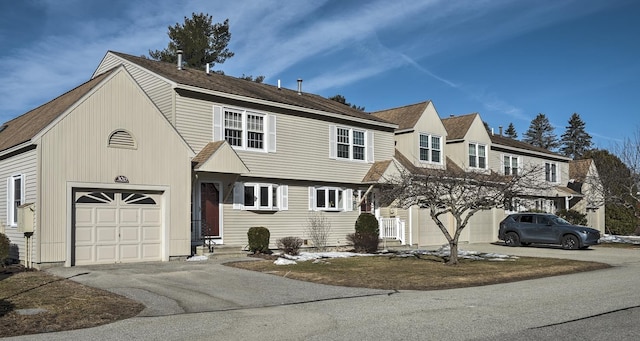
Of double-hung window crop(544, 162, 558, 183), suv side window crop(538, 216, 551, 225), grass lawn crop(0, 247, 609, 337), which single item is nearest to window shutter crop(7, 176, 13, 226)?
grass lawn crop(0, 247, 609, 337)

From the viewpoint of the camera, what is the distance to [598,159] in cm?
6162

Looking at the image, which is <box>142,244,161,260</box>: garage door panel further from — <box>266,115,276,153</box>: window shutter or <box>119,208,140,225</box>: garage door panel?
<box>266,115,276,153</box>: window shutter

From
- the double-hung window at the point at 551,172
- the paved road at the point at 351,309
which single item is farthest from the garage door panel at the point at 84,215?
the double-hung window at the point at 551,172

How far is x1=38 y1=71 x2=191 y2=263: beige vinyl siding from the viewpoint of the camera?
1709cm

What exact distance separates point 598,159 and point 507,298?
54934 millimetres

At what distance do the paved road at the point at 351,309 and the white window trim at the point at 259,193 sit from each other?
6.17 metres

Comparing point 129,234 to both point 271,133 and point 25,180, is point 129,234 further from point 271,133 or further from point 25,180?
point 271,133

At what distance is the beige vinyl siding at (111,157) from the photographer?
1709cm

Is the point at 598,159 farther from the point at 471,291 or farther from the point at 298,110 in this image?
the point at 471,291

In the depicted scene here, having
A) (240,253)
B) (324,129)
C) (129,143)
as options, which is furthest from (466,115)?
(129,143)

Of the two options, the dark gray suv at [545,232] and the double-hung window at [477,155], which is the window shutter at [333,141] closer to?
the dark gray suv at [545,232]

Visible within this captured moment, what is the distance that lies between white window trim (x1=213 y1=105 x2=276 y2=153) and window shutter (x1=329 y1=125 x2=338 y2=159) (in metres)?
3.28

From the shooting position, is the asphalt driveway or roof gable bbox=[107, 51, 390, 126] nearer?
the asphalt driveway

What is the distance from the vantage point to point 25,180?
17766 mm
